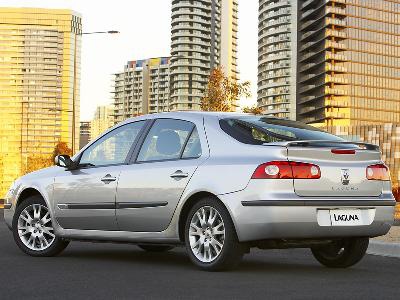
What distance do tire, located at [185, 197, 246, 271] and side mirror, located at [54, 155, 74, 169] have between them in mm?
2022

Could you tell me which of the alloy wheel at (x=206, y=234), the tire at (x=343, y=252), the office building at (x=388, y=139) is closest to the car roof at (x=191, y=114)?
Result: the alloy wheel at (x=206, y=234)

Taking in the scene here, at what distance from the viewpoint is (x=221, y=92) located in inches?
1748

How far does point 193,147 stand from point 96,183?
4.31 feet

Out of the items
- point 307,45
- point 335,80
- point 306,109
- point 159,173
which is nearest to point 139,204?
point 159,173

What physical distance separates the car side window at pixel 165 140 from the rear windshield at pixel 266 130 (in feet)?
1.55

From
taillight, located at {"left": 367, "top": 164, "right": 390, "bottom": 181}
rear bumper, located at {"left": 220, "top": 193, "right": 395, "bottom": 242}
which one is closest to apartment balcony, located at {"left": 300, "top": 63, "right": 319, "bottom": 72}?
taillight, located at {"left": 367, "top": 164, "right": 390, "bottom": 181}

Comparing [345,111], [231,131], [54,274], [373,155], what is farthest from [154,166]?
[345,111]

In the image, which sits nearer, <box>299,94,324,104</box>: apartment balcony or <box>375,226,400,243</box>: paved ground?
<box>375,226,400,243</box>: paved ground

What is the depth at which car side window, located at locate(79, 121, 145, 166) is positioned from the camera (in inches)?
372

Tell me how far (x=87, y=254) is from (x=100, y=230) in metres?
1.08

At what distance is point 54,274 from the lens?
7.89 m

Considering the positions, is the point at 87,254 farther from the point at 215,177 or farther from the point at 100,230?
the point at 215,177

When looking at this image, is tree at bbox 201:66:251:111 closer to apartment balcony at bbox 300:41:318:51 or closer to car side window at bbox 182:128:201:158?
car side window at bbox 182:128:201:158

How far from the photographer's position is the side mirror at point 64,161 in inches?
385
